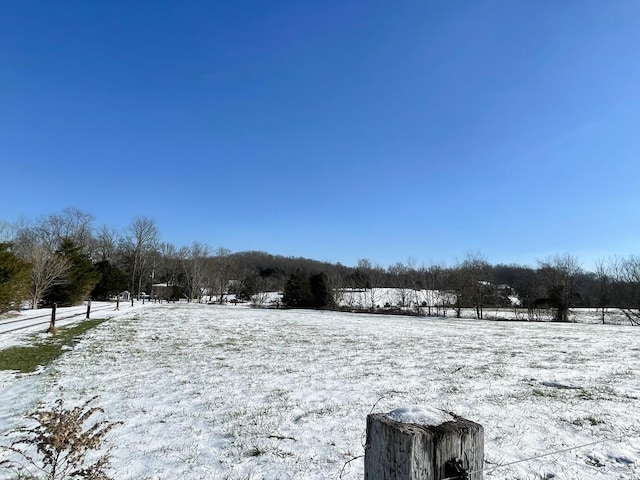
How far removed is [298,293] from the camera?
180ft

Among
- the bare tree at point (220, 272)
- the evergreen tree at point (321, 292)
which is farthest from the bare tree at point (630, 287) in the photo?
the bare tree at point (220, 272)

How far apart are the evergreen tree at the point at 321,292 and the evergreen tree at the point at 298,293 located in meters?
0.67

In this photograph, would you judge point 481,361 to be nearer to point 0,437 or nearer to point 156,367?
point 156,367

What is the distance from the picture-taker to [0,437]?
4.92m

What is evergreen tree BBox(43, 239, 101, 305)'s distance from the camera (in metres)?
31.8

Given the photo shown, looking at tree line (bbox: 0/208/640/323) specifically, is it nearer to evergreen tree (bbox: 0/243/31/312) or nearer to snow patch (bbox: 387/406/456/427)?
evergreen tree (bbox: 0/243/31/312)

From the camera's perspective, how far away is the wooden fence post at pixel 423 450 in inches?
56.9

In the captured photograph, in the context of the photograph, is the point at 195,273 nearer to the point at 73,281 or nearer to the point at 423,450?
the point at 73,281

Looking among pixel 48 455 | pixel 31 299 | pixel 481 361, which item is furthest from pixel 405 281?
pixel 48 455

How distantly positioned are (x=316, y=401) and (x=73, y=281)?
33254 millimetres

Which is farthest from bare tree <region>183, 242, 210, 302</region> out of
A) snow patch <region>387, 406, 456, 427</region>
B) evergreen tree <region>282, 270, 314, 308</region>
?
snow patch <region>387, 406, 456, 427</region>

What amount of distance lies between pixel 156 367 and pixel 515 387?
824cm

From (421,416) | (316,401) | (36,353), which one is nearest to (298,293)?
(36,353)

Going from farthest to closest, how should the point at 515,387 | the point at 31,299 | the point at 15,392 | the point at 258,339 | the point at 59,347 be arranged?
the point at 31,299, the point at 258,339, the point at 59,347, the point at 515,387, the point at 15,392
